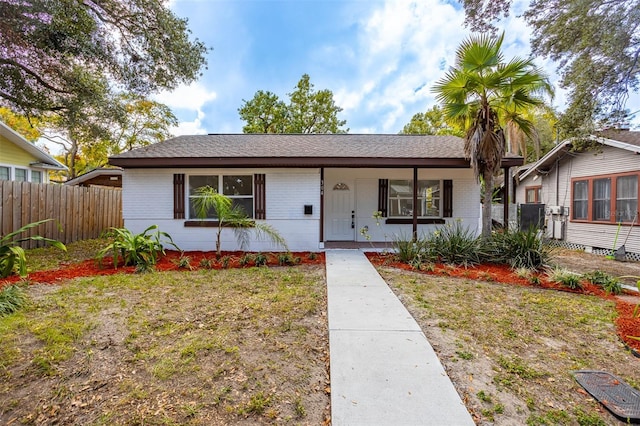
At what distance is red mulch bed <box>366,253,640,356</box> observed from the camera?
3.64 m

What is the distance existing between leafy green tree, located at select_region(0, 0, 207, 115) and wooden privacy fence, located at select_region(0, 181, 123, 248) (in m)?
2.61

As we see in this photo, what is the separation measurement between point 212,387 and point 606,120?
373 inches

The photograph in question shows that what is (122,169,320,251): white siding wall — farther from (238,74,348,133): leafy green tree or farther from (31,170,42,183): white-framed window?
(238,74,348,133): leafy green tree

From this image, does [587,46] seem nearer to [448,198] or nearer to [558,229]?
[448,198]

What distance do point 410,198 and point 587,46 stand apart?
553 centimetres

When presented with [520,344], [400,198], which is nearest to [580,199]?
[400,198]

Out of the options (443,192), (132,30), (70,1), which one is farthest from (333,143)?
(70,1)

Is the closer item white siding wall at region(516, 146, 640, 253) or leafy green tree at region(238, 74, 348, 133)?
white siding wall at region(516, 146, 640, 253)

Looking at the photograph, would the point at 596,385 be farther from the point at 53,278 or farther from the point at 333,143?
the point at 333,143

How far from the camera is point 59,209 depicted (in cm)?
923

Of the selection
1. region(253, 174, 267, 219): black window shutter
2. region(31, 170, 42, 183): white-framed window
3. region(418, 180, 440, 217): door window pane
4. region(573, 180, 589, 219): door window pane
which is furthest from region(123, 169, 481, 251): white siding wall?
region(573, 180, 589, 219): door window pane

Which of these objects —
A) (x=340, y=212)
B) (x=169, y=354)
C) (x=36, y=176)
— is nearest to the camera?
(x=169, y=354)

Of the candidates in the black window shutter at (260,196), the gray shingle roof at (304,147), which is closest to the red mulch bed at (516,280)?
the gray shingle roof at (304,147)

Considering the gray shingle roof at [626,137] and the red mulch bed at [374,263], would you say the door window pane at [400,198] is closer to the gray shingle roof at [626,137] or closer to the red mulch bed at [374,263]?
the red mulch bed at [374,263]
